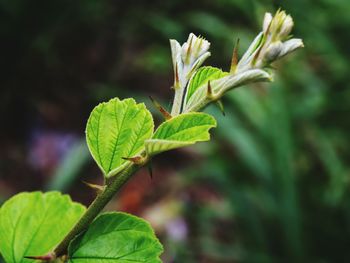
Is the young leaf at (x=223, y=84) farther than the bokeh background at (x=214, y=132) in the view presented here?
No

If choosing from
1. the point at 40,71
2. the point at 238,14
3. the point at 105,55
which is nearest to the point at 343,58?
the point at 238,14

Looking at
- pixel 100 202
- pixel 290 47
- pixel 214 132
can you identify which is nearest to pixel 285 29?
pixel 290 47

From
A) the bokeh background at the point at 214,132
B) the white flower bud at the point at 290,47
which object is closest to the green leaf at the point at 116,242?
the white flower bud at the point at 290,47

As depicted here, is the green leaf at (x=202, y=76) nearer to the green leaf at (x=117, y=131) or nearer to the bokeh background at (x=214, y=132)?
the green leaf at (x=117, y=131)

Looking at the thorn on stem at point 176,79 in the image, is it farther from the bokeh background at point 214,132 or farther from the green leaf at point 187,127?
the bokeh background at point 214,132

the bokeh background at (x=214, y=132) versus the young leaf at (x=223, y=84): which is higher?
the young leaf at (x=223, y=84)

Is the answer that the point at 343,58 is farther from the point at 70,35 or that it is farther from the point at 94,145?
the point at 94,145

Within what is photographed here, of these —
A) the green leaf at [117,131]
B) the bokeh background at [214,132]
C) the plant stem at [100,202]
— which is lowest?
the bokeh background at [214,132]

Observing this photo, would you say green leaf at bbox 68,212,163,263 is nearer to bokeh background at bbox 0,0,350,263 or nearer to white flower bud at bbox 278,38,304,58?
white flower bud at bbox 278,38,304,58

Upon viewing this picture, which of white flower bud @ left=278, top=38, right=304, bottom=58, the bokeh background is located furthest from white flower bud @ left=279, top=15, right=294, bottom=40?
the bokeh background
